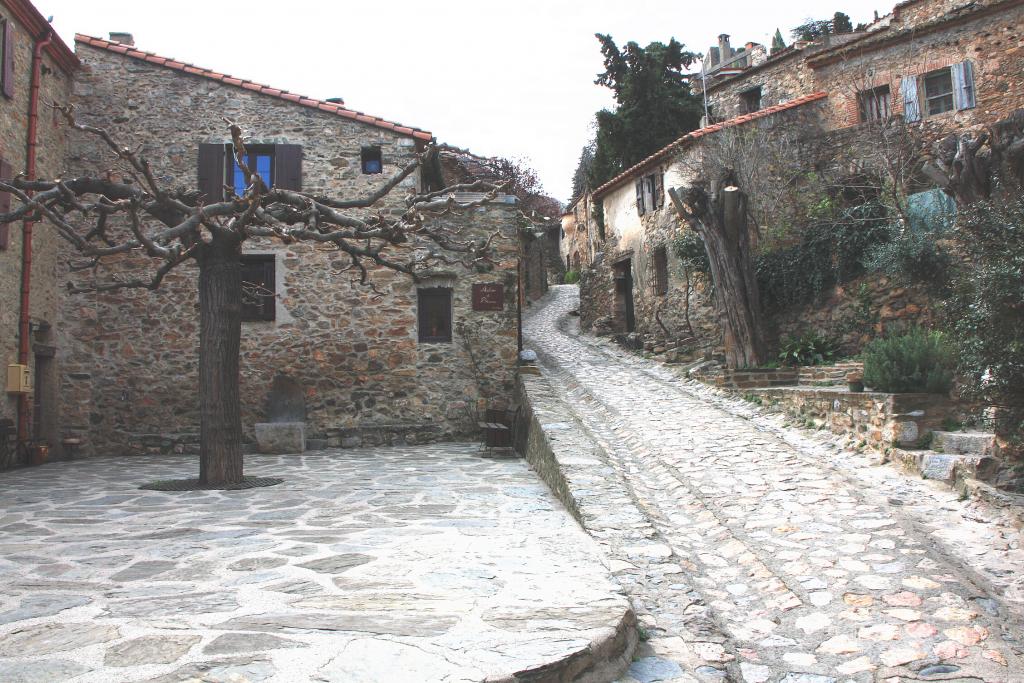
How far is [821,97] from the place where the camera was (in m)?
17.4

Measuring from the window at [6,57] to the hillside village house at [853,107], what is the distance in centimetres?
1277

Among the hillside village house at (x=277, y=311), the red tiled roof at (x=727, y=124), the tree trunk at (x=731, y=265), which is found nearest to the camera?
the tree trunk at (x=731, y=265)

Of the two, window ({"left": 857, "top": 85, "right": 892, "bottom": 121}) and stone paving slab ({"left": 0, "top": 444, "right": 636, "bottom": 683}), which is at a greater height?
window ({"left": 857, "top": 85, "right": 892, "bottom": 121})

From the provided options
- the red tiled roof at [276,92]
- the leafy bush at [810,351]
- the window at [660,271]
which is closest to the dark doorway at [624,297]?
the window at [660,271]

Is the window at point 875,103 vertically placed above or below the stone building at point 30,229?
above

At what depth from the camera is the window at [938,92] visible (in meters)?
16.6

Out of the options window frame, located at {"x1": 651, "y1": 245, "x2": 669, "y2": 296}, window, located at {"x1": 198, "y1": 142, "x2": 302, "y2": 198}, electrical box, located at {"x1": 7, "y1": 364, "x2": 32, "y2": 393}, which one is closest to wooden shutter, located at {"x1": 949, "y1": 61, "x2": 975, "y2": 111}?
window frame, located at {"x1": 651, "y1": 245, "x2": 669, "y2": 296}

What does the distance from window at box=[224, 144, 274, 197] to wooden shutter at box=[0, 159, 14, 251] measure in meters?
3.26

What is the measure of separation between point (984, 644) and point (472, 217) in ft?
33.9

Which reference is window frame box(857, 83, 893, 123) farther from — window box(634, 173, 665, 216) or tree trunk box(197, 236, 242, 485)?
tree trunk box(197, 236, 242, 485)

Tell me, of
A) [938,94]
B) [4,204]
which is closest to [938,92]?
[938,94]

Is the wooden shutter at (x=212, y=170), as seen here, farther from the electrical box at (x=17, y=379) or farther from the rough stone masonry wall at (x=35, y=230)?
the electrical box at (x=17, y=379)

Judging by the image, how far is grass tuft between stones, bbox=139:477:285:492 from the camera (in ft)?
25.4

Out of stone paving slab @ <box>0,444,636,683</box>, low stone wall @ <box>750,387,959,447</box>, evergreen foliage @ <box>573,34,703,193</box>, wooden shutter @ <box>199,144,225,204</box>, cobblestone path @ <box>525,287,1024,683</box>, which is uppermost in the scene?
Result: evergreen foliage @ <box>573,34,703,193</box>
